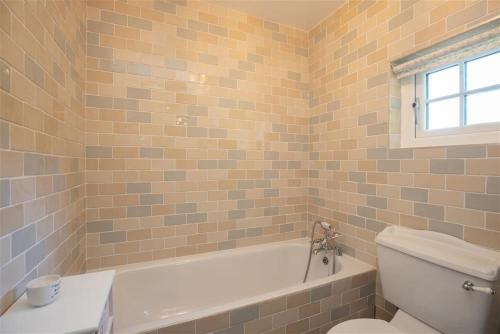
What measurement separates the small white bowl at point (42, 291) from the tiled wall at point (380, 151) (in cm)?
180

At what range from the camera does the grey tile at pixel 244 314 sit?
A: 1.17 meters

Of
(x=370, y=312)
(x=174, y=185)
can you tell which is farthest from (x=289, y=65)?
(x=370, y=312)

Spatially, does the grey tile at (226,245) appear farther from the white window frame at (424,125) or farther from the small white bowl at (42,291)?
the white window frame at (424,125)

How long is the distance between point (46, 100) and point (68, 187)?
1.61ft

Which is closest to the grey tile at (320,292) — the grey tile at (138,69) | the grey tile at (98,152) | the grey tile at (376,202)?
the grey tile at (376,202)

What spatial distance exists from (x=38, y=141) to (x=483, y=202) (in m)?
2.03

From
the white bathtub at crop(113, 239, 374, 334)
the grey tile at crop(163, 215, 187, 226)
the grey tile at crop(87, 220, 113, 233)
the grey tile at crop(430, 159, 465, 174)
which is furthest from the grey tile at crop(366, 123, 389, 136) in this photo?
the grey tile at crop(87, 220, 113, 233)

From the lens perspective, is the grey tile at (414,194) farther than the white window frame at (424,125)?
Yes

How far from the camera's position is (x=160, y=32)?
1729 mm

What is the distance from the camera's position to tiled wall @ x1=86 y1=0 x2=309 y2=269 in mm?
1617

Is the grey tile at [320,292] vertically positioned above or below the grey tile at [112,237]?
below

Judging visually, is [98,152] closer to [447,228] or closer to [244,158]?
[244,158]

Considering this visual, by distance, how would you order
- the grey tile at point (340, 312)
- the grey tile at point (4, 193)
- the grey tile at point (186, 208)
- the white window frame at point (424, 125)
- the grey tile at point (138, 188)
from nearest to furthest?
1. the grey tile at point (4, 193)
2. the white window frame at point (424, 125)
3. the grey tile at point (340, 312)
4. the grey tile at point (138, 188)
5. the grey tile at point (186, 208)

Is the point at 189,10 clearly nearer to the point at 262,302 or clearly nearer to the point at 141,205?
the point at 141,205
